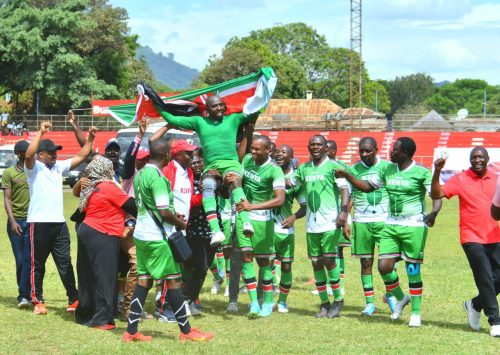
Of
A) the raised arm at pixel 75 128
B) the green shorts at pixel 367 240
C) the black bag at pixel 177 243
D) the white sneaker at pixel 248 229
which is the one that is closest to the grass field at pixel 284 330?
the green shorts at pixel 367 240

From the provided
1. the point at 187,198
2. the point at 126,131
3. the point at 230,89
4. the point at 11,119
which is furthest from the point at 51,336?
the point at 11,119

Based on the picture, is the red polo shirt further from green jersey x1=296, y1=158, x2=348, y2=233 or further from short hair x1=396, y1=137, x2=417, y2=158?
green jersey x1=296, y1=158, x2=348, y2=233

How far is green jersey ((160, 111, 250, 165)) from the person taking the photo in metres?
10.1

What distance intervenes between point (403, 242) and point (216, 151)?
251cm

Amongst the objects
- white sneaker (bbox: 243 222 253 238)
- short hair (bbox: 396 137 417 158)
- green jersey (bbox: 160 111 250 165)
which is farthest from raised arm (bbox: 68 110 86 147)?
short hair (bbox: 396 137 417 158)

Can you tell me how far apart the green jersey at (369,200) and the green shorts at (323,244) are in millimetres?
659

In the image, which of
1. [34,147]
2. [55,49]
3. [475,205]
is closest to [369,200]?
[475,205]

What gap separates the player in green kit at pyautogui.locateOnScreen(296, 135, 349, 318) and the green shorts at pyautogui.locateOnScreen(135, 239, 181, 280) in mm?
2366

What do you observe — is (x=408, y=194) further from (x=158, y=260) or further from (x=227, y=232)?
(x=158, y=260)

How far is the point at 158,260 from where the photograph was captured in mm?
8609

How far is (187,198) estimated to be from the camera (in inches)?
392

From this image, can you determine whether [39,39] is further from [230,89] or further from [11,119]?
[230,89]

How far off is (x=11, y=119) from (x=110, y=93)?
Result: 7155 millimetres

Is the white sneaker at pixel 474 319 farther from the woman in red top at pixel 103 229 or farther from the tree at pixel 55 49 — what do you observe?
the tree at pixel 55 49
